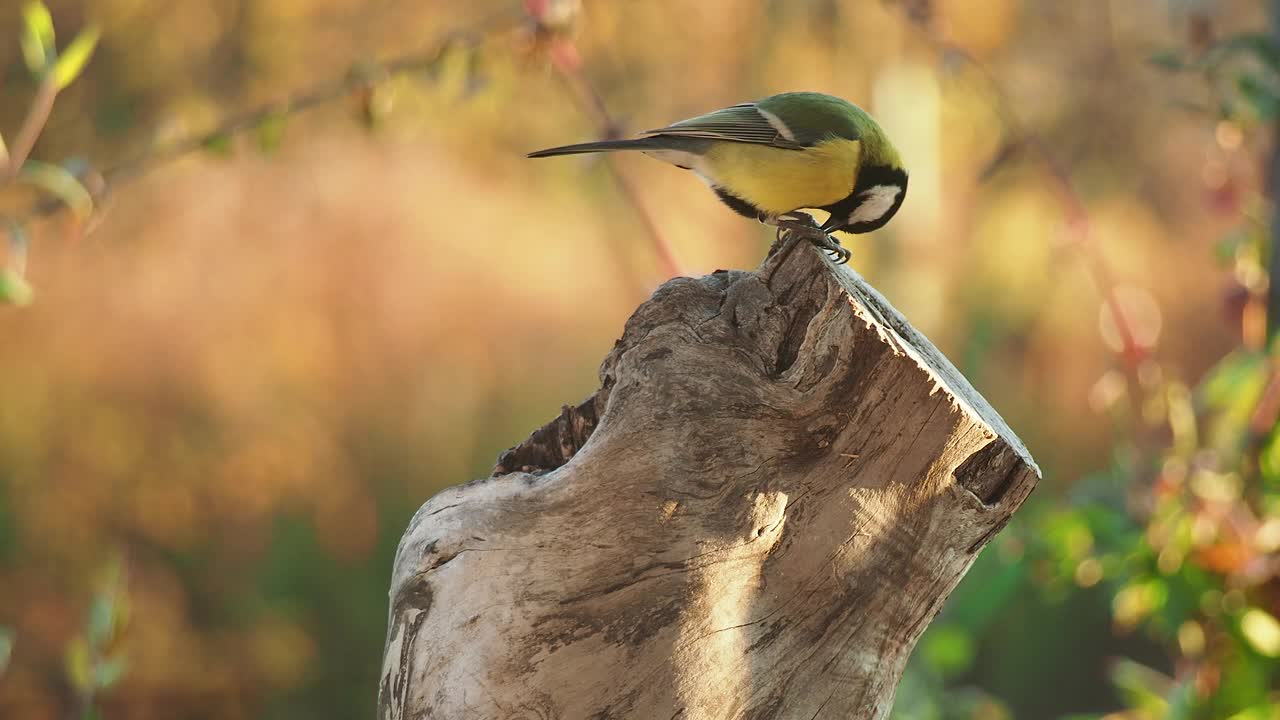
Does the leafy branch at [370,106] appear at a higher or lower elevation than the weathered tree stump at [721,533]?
higher

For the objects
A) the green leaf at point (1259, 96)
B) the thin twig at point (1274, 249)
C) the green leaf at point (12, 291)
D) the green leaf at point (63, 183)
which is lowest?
the thin twig at point (1274, 249)

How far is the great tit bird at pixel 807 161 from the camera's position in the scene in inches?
68.7

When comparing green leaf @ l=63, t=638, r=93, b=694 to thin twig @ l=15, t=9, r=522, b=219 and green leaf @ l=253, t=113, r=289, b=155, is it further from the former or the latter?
green leaf @ l=253, t=113, r=289, b=155

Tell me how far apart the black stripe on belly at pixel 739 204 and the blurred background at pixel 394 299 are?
3.37 feet

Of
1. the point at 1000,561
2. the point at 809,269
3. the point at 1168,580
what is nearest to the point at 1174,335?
the point at 1000,561

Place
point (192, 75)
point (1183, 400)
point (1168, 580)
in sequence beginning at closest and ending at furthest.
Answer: point (1168, 580), point (1183, 400), point (192, 75)

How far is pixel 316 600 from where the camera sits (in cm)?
491

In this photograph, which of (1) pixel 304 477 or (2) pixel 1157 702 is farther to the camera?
(1) pixel 304 477

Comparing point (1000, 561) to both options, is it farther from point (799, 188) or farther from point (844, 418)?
point (844, 418)

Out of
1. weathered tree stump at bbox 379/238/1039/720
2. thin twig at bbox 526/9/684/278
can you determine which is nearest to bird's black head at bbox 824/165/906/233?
thin twig at bbox 526/9/684/278

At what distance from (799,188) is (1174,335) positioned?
5089 mm

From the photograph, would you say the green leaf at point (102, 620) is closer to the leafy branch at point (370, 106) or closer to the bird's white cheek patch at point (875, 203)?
the leafy branch at point (370, 106)

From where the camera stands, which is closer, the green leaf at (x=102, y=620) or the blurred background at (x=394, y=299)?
the green leaf at (x=102, y=620)

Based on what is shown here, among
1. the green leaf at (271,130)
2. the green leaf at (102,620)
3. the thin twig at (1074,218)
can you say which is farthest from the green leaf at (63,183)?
the thin twig at (1074,218)
